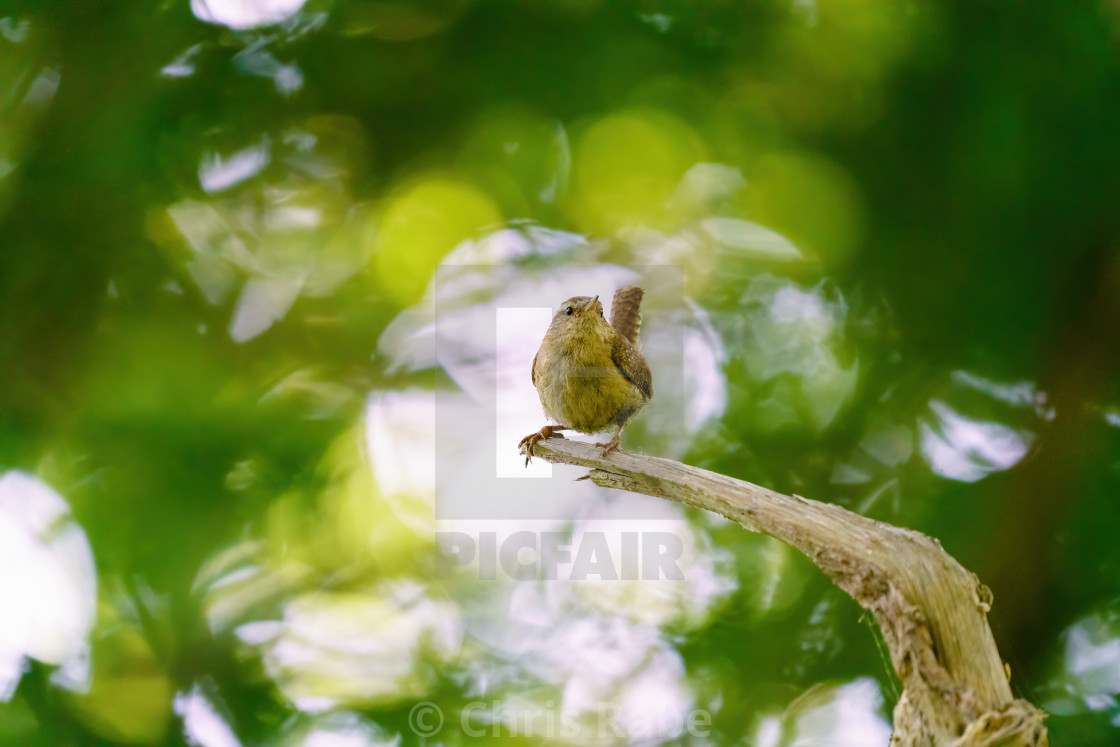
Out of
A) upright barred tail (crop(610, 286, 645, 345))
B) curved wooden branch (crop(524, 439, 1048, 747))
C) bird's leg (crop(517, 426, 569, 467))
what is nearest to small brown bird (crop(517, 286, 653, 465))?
bird's leg (crop(517, 426, 569, 467))

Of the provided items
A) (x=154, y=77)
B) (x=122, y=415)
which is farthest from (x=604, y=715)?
(x=154, y=77)

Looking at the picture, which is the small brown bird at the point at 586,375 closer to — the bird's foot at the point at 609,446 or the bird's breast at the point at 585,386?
the bird's breast at the point at 585,386

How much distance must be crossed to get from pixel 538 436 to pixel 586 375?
16.8 inches

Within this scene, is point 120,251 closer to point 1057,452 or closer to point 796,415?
point 796,415

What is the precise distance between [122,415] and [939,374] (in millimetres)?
5032

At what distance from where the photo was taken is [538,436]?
428cm

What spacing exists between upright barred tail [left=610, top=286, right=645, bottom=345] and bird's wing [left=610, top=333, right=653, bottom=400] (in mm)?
247

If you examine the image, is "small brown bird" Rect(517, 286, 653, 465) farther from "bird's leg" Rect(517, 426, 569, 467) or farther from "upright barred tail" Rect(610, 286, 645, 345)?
"upright barred tail" Rect(610, 286, 645, 345)

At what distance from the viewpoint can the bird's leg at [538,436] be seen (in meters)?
4.16

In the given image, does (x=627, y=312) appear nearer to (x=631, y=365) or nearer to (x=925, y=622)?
(x=631, y=365)

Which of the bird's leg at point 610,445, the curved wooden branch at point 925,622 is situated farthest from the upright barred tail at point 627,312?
the curved wooden branch at point 925,622

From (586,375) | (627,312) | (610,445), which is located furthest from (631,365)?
(610,445)

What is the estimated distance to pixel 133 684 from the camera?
484 cm

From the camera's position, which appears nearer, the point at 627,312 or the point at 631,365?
the point at 631,365
